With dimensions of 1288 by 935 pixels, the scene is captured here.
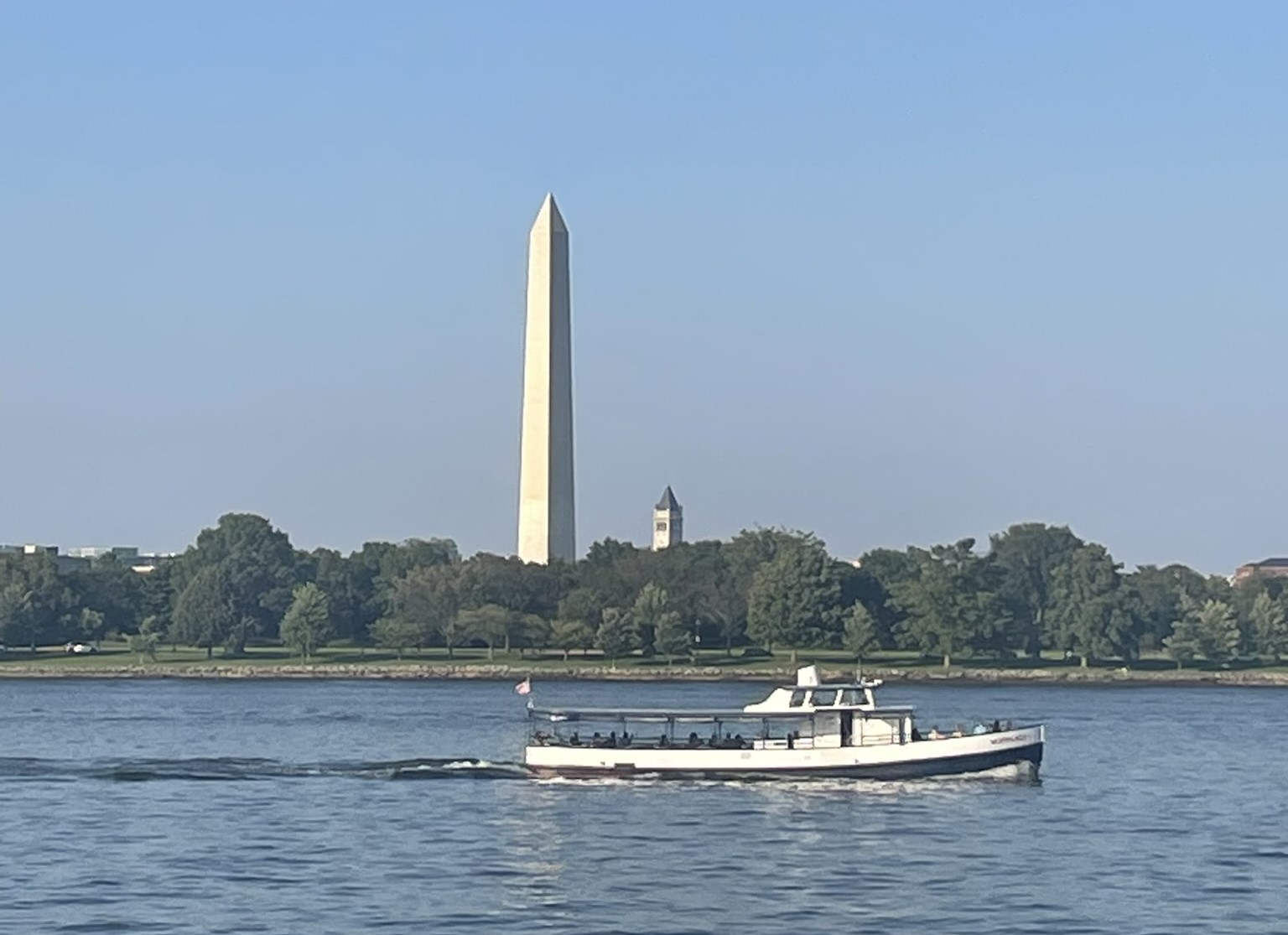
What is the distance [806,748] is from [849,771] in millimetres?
1723

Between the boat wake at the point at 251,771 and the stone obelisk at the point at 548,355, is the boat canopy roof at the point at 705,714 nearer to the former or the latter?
the boat wake at the point at 251,771

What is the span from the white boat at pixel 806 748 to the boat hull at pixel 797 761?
0.10ft

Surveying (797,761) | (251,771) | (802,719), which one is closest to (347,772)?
(251,771)

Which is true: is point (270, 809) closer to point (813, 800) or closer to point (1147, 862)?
point (813, 800)

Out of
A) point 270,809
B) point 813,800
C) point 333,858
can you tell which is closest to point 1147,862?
point 813,800

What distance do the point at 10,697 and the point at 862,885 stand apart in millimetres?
118283

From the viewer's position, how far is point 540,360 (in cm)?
18500

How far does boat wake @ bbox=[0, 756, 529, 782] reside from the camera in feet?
314

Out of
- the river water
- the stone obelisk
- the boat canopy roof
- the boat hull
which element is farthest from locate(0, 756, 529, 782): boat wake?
the stone obelisk

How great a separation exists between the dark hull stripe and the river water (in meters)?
0.53

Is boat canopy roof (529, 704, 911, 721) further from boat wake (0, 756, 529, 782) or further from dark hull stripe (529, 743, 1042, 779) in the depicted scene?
boat wake (0, 756, 529, 782)

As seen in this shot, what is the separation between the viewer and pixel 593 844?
74.6 meters

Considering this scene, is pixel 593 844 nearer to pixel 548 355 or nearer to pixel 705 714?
pixel 705 714

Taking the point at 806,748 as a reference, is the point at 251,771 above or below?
below
